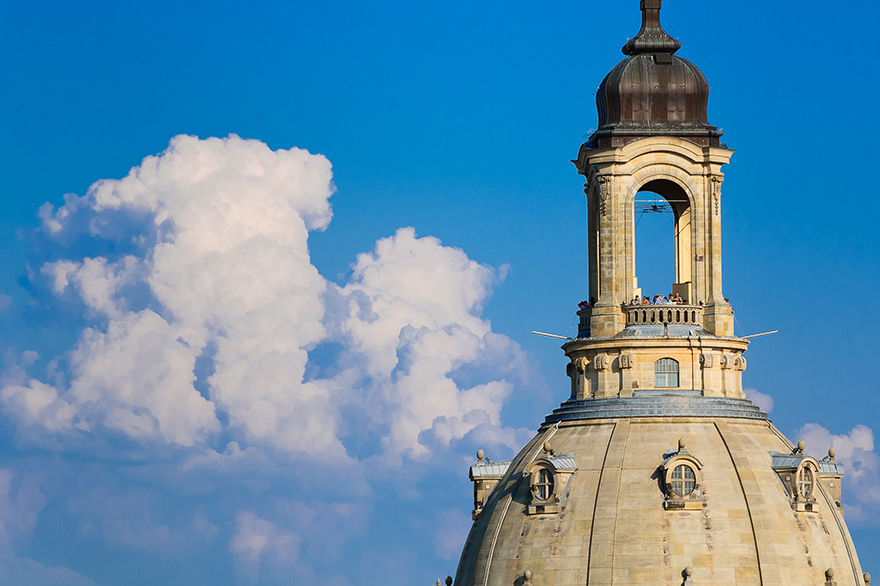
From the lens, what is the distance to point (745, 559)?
11338 centimetres

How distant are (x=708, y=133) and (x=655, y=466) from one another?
61.0 feet

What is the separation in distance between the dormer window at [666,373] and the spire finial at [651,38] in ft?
55.0

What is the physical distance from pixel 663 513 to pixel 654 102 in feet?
74.2

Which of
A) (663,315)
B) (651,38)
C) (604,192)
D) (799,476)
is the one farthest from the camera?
(651,38)

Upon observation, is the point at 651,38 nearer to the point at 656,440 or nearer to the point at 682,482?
the point at 656,440

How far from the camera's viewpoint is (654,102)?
408 feet

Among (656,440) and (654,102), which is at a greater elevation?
(654,102)

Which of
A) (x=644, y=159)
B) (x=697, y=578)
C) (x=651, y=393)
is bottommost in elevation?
(x=697, y=578)

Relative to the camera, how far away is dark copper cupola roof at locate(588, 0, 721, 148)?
12400cm

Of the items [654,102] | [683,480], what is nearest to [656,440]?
[683,480]

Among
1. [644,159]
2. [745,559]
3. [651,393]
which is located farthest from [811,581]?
[644,159]

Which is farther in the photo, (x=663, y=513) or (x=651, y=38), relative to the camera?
(x=651, y=38)

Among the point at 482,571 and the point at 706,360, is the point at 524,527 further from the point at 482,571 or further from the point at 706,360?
the point at 706,360

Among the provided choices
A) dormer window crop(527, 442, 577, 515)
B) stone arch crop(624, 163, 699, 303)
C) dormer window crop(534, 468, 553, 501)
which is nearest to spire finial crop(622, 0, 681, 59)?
stone arch crop(624, 163, 699, 303)
